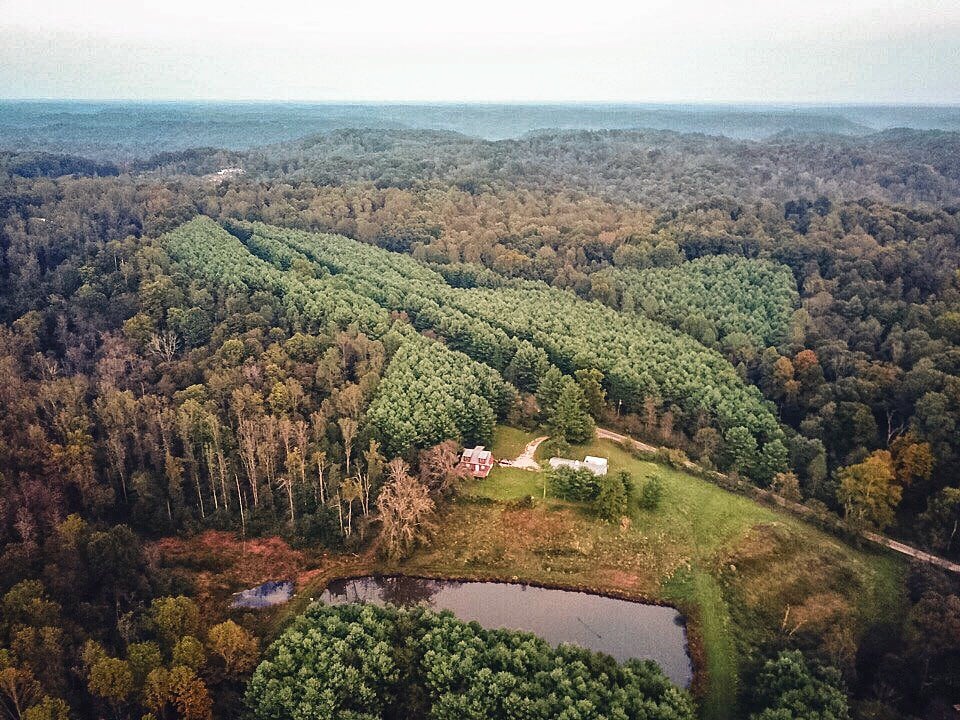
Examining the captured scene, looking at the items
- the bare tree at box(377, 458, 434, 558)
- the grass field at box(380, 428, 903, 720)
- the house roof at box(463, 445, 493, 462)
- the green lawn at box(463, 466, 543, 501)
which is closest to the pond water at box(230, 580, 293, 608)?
the grass field at box(380, 428, 903, 720)

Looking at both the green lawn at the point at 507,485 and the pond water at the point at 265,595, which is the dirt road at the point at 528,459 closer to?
the green lawn at the point at 507,485

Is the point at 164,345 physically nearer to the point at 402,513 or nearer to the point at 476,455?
the point at 476,455

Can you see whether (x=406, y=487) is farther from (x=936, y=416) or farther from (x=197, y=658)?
(x=936, y=416)

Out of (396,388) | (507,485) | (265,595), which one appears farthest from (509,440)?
(265,595)

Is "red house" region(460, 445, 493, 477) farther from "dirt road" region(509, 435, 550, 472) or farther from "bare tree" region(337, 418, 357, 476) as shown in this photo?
"bare tree" region(337, 418, 357, 476)

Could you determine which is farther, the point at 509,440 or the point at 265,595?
the point at 509,440
